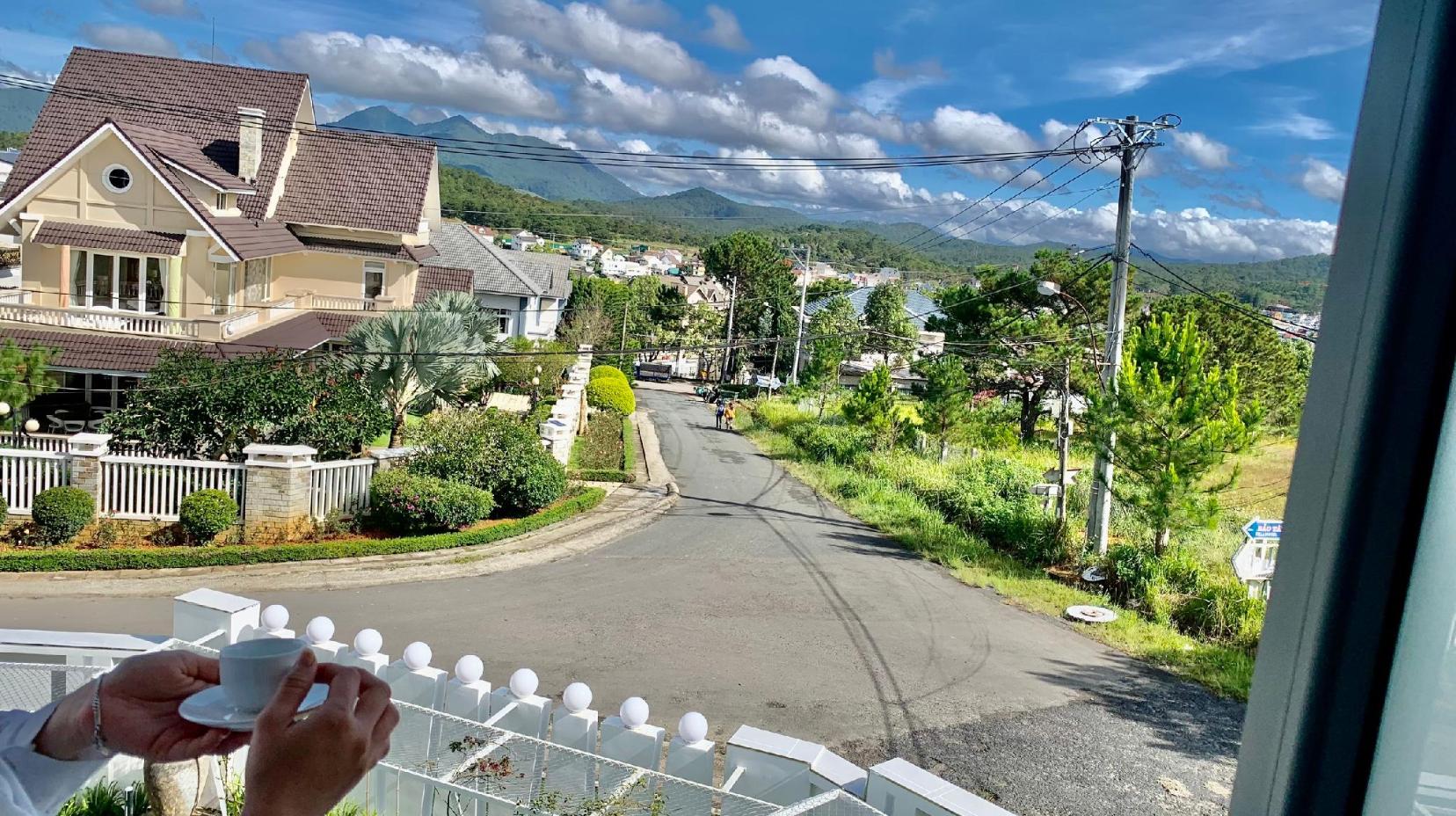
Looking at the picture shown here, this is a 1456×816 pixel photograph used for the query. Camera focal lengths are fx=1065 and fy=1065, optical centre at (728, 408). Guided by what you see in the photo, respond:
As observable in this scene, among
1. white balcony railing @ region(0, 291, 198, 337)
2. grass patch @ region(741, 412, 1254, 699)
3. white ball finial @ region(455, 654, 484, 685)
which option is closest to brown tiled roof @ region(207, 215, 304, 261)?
white balcony railing @ region(0, 291, 198, 337)

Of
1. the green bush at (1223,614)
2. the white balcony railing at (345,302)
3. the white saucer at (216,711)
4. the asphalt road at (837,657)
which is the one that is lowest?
the asphalt road at (837,657)

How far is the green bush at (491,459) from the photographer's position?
18.2m

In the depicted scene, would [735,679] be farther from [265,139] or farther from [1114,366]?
[265,139]

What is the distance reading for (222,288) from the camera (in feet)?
78.1

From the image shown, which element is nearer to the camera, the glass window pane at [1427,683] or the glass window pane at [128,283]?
the glass window pane at [1427,683]

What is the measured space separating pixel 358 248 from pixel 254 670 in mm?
28595

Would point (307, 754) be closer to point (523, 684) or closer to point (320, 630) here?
point (523, 684)

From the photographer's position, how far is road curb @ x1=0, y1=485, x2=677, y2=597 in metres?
13.7

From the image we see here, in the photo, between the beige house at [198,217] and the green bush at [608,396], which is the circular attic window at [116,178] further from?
the green bush at [608,396]

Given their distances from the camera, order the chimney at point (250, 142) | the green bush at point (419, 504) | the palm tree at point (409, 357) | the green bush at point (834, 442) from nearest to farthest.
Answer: the green bush at point (419, 504) < the palm tree at point (409, 357) < the chimney at point (250, 142) < the green bush at point (834, 442)

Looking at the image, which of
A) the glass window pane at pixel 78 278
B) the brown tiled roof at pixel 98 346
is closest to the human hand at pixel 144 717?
the brown tiled roof at pixel 98 346

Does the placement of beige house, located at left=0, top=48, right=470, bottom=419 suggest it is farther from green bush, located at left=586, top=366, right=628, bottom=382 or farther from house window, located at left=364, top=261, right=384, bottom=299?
green bush, located at left=586, top=366, right=628, bottom=382

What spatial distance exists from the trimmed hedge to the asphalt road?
1.34m

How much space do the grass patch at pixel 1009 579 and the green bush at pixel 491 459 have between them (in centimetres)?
674
